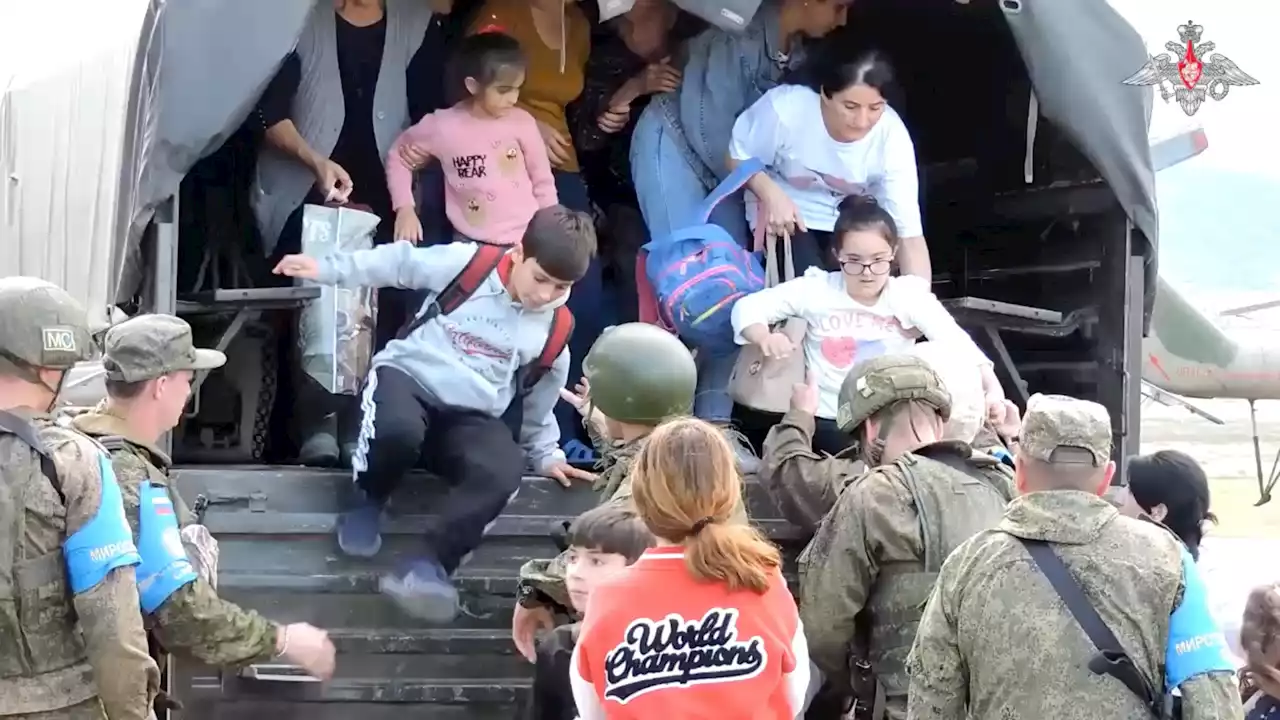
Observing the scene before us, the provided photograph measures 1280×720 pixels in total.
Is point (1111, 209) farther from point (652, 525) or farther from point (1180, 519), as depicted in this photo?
point (652, 525)

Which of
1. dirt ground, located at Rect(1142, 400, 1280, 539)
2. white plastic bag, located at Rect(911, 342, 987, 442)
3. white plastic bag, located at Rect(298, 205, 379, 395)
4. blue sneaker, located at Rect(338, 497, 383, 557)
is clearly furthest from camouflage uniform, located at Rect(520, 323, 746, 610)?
dirt ground, located at Rect(1142, 400, 1280, 539)

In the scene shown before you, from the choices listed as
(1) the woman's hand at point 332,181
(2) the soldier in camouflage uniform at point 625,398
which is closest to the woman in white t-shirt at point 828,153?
(1) the woman's hand at point 332,181

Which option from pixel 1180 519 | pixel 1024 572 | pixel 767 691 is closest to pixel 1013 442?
pixel 1180 519

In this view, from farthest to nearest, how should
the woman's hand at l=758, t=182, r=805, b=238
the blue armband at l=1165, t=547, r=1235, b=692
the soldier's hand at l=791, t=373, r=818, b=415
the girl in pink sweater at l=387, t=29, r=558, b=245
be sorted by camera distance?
the girl in pink sweater at l=387, t=29, r=558, b=245, the woman's hand at l=758, t=182, r=805, b=238, the soldier's hand at l=791, t=373, r=818, b=415, the blue armband at l=1165, t=547, r=1235, b=692

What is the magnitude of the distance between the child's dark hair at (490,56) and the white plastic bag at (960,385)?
1655 millimetres

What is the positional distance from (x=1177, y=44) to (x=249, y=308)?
3.50 m

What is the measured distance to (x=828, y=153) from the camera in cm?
495

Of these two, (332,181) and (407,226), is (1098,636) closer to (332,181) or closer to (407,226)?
(407,226)

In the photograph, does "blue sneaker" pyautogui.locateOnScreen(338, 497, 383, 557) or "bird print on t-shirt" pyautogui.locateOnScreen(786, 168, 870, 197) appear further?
"bird print on t-shirt" pyautogui.locateOnScreen(786, 168, 870, 197)

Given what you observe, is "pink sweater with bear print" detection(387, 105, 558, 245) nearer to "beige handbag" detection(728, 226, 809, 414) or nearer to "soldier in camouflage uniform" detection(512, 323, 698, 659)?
"beige handbag" detection(728, 226, 809, 414)

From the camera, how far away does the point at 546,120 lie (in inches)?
215

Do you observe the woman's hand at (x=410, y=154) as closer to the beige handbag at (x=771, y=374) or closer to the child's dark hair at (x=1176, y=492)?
the beige handbag at (x=771, y=374)

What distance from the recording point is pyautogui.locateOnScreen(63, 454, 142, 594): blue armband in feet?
8.79

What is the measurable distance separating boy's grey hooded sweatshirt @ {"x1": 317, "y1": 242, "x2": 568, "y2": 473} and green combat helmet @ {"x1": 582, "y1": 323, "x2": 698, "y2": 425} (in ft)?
2.77
